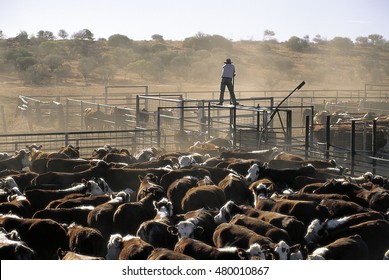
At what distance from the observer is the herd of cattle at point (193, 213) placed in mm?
7336

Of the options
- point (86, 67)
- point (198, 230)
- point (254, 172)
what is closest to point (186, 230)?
point (198, 230)

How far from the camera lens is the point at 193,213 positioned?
862cm

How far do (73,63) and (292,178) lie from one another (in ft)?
170

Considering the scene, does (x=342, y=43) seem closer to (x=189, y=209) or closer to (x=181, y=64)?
(x=181, y=64)

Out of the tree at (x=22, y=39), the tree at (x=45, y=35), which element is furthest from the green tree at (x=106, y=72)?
the tree at (x=45, y=35)

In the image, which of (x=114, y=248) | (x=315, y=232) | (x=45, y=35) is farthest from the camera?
(x=45, y=35)

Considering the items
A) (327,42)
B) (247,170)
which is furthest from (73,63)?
(247,170)

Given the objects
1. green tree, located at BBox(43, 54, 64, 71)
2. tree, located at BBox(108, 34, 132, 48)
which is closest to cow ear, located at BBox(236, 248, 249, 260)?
green tree, located at BBox(43, 54, 64, 71)

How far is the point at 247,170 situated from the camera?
39.0 ft

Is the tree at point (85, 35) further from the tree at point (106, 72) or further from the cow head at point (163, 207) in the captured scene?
the cow head at point (163, 207)

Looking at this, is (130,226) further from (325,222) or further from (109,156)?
(109,156)

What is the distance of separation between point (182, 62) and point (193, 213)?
5264cm

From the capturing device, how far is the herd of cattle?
7.34 meters

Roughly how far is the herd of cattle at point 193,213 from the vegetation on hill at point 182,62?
1503 inches
